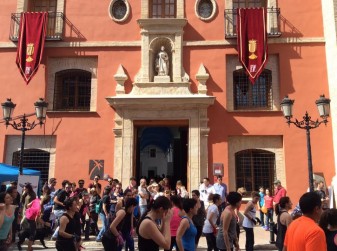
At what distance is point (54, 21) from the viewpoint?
1762 cm

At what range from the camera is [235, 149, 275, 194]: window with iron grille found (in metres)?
16.0

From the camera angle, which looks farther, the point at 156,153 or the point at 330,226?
the point at 156,153

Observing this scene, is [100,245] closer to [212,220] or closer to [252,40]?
[212,220]

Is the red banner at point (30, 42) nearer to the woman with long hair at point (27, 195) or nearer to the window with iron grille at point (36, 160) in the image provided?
the window with iron grille at point (36, 160)

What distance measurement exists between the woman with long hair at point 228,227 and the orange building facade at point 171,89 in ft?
28.1

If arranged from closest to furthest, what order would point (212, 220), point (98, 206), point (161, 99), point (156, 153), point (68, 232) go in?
point (68, 232)
point (212, 220)
point (98, 206)
point (161, 99)
point (156, 153)

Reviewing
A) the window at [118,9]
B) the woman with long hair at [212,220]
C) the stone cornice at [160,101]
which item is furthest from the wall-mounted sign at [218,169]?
the window at [118,9]

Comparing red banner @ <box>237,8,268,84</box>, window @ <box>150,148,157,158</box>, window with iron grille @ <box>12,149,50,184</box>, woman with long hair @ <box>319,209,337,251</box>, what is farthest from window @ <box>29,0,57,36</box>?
window @ <box>150,148,157,158</box>

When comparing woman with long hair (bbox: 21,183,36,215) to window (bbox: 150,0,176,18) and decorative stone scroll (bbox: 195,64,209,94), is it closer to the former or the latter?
decorative stone scroll (bbox: 195,64,209,94)

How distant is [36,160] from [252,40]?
10703 mm

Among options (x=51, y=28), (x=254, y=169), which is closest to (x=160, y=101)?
(x=254, y=169)

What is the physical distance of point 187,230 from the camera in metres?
6.11

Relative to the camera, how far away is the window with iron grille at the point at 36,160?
1650 cm

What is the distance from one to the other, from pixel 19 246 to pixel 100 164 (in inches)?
238
